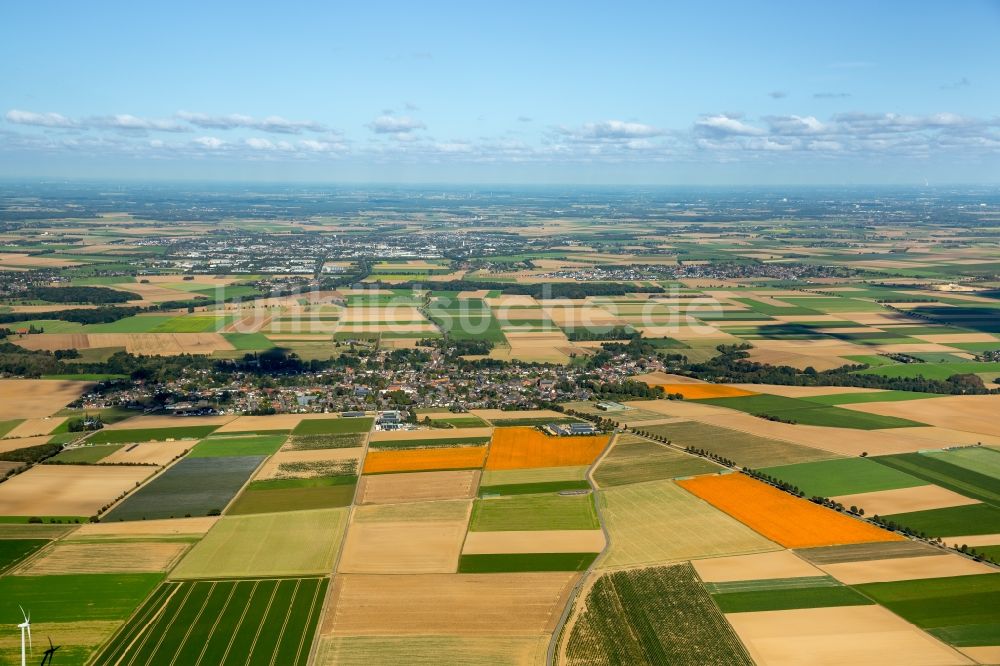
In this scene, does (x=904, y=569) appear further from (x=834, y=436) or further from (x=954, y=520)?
(x=834, y=436)

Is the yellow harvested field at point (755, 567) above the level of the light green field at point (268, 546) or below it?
above

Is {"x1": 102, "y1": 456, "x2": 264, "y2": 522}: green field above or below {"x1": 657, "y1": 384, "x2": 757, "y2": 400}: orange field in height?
below

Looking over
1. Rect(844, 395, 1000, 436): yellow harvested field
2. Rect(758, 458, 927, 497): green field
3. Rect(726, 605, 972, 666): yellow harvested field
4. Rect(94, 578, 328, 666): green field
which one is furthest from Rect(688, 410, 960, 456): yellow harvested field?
Rect(94, 578, 328, 666): green field

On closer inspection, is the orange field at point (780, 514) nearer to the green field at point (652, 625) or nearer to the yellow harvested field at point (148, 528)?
the green field at point (652, 625)

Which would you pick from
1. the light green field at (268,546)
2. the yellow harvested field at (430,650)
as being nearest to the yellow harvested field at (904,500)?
the yellow harvested field at (430,650)

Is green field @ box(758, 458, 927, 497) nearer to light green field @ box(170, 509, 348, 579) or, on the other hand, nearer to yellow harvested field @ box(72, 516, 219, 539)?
light green field @ box(170, 509, 348, 579)

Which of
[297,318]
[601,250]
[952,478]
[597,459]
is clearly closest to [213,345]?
[297,318]
